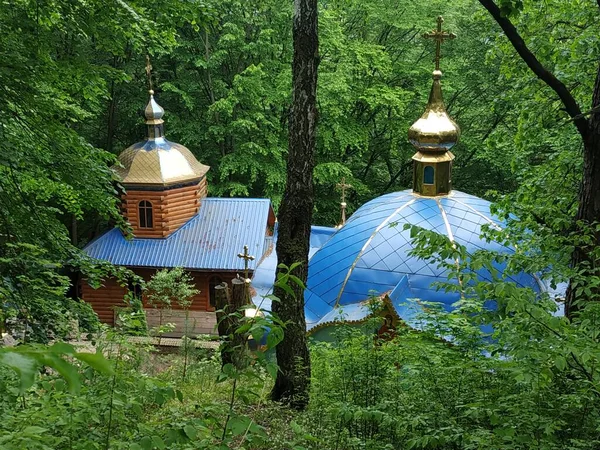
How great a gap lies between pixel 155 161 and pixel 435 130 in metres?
7.88

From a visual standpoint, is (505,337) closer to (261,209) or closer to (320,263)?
(320,263)

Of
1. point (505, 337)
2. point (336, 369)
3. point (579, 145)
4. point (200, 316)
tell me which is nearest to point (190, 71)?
point (200, 316)

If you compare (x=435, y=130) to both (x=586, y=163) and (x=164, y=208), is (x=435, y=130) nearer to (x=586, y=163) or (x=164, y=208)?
(x=164, y=208)

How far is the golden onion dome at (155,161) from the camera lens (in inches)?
714

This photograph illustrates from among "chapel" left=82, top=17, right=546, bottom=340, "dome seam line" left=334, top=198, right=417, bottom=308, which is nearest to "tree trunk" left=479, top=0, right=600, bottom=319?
"chapel" left=82, top=17, right=546, bottom=340

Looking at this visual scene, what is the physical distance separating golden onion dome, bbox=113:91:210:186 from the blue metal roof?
3.73 ft

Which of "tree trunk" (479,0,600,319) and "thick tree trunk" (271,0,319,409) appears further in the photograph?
"thick tree trunk" (271,0,319,409)

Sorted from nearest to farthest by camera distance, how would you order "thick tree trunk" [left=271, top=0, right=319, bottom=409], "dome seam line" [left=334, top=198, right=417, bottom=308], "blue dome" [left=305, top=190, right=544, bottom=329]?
"thick tree trunk" [left=271, top=0, right=319, bottom=409]
"blue dome" [left=305, top=190, right=544, bottom=329]
"dome seam line" [left=334, top=198, right=417, bottom=308]

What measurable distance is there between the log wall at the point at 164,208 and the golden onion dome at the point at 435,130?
692 centimetres

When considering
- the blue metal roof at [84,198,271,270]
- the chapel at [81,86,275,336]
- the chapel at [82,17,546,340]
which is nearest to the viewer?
the chapel at [82,17,546,340]

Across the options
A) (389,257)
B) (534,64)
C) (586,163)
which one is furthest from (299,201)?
(389,257)

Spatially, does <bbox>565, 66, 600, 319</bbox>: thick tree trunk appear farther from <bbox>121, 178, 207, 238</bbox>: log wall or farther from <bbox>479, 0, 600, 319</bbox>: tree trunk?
<bbox>121, 178, 207, 238</bbox>: log wall

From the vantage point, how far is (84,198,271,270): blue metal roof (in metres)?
17.5

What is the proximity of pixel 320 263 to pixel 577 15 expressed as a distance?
6.99 meters
